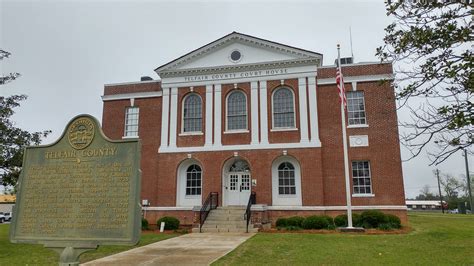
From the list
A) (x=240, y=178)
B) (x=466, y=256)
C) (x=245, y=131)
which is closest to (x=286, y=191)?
(x=240, y=178)

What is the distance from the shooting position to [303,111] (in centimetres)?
2195

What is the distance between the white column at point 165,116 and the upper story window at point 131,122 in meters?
2.15

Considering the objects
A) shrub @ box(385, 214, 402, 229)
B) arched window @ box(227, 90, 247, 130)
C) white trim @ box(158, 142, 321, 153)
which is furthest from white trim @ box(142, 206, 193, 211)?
shrub @ box(385, 214, 402, 229)

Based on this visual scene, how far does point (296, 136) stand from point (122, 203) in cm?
1695

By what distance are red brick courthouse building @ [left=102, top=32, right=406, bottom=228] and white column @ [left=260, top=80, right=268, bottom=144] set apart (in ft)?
0.21

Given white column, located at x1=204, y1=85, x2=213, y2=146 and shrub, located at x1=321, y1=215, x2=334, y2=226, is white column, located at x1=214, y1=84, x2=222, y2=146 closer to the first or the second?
white column, located at x1=204, y1=85, x2=213, y2=146

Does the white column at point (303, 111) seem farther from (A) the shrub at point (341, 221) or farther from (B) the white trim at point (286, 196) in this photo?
(A) the shrub at point (341, 221)

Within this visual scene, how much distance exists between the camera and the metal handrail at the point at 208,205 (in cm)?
1964

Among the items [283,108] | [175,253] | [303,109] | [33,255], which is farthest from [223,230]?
[33,255]

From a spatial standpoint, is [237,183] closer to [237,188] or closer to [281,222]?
[237,188]

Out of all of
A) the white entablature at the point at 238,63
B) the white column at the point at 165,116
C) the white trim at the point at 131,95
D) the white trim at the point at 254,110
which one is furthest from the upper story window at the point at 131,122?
the white trim at the point at 254,110

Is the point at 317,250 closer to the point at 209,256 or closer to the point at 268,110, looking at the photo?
the point at 209,256

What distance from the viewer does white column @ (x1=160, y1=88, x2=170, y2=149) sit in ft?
77.5

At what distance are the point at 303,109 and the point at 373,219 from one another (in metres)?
7.46
